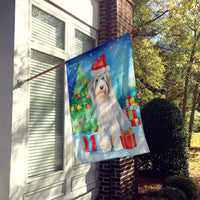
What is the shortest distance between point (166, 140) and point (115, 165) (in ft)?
6.83

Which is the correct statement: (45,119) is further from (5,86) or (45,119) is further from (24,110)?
(5,86)

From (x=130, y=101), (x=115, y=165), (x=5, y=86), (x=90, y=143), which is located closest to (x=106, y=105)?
(x=130, y=101)

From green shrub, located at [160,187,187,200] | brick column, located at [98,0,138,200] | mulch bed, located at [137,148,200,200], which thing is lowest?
mulch bed, located at [137,148,200,200]

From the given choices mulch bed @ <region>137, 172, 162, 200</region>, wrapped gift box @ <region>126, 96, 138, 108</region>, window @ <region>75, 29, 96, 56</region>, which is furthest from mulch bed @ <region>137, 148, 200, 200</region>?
window @ <region>75, 29, 96, 56</region>

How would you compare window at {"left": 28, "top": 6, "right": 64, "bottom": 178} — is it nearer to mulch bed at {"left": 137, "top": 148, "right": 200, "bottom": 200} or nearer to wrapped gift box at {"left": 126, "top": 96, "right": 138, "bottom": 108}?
wrapped gift box at {"left": 126, "top": 96, "right": 138, "bottom": 108}

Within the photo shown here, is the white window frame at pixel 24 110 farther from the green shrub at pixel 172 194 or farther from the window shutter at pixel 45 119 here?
the green shrub at pixel 172 194

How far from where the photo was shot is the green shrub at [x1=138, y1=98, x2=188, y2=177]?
6846 mm

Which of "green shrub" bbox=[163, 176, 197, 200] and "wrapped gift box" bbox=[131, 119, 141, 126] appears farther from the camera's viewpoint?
"green shrub" bbox=[163, 176, 197, 200]

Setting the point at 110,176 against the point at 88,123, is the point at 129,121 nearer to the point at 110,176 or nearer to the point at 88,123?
the point at 88,123

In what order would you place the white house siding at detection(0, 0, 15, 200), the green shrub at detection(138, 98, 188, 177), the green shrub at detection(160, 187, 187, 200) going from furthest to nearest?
1. the green shrub at detection(138, 98, 188, 177)
2. the green shrub at detection(160, 187, 187, 200)
3. the white house siding at detection(0, 0, 15, 200)

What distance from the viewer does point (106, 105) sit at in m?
3.30

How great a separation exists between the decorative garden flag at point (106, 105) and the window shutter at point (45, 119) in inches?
38.2

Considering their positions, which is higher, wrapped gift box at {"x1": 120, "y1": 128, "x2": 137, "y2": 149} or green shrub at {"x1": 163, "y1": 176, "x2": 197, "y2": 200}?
wrapped gift box at {"x1": 120, "y1": 128, "x2": 137, "y2": 149}

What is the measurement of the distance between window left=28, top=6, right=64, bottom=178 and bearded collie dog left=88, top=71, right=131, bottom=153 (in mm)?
1228
